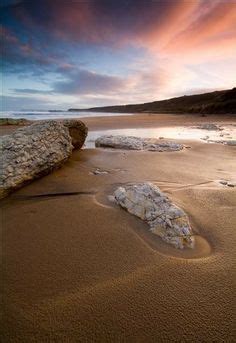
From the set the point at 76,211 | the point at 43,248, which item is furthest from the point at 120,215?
the point at 43,248

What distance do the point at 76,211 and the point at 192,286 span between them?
126 cm

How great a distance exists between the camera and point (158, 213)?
A: 1.96 meters

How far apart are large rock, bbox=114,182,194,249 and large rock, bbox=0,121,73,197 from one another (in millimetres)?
1275

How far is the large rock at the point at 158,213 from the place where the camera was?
68.7 inches

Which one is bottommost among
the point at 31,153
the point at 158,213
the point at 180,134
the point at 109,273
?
the point at 180,134

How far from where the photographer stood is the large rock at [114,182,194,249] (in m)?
1.74

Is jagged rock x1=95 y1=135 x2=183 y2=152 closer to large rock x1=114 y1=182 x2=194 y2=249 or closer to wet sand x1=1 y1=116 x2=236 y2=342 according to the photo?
wet sand x1=1 y1=116 x2=236 y2=342

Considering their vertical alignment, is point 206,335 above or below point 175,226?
below

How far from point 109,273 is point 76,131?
4.43 m

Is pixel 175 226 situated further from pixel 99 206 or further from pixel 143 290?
pixel 99 206

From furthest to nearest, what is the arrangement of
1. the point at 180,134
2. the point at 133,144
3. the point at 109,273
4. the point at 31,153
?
the point at 180,134, the point at 133,144, the point at 31,153, the point at 109,273

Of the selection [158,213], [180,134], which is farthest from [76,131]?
[180,134]

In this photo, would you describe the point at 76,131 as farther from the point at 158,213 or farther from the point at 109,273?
the point at 109,273

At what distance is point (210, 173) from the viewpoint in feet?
11.5
